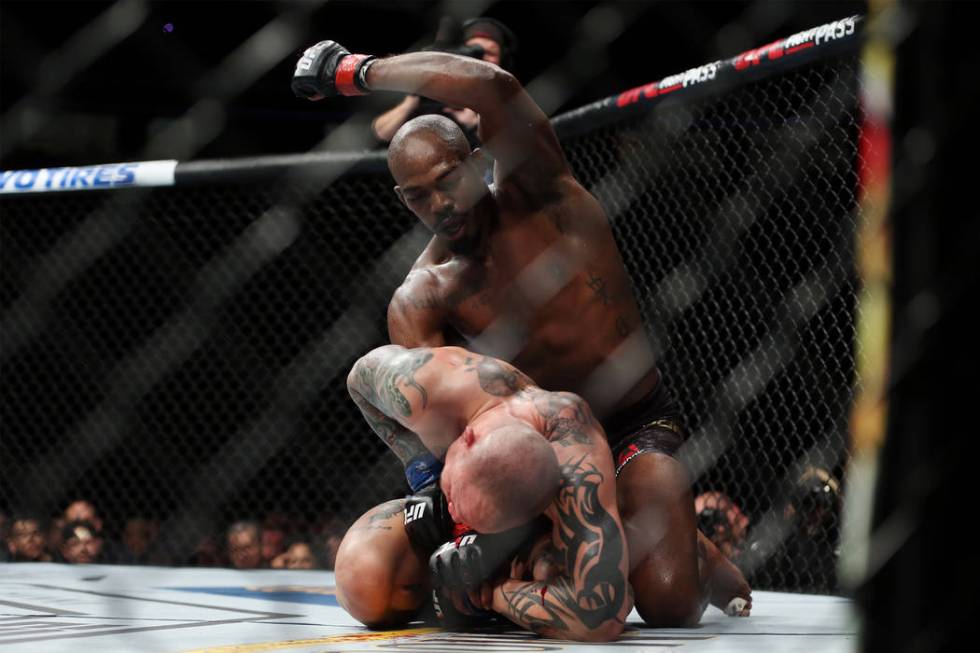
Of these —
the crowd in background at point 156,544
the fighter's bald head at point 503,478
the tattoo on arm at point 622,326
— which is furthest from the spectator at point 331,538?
the fighter's bald head at point 503,478

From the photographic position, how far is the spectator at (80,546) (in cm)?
290

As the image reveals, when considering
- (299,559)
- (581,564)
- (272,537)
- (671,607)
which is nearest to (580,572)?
(581,564)

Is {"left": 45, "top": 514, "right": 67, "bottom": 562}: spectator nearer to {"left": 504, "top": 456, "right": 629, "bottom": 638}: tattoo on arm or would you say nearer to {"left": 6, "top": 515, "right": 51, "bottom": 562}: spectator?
{"left": 6, "top": 515, "right": 51, "bottom": 562}: spectator

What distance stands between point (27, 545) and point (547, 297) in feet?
5.68

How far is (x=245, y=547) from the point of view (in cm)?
292

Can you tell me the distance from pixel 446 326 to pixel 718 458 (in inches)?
46.3

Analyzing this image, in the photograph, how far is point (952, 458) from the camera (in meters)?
0.62

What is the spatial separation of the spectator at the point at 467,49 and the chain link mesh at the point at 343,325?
31 cm

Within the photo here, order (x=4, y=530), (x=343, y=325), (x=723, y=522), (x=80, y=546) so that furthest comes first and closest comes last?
(x=343, y=325) → (x=4, y=530) → (x=80, y=546) → (x=723, y=522)

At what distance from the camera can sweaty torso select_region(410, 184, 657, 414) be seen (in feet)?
6.16

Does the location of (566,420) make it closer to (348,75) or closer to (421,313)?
(421,313)

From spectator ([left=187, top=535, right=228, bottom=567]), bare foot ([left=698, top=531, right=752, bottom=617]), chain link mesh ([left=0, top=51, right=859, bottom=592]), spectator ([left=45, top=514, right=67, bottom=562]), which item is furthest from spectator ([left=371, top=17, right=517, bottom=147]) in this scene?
spectator ([left=45, top=514, right=67, bottom=562])

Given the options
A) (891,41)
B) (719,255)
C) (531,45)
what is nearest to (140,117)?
(531,45)

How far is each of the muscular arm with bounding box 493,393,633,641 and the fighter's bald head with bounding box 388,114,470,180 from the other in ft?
1.49
